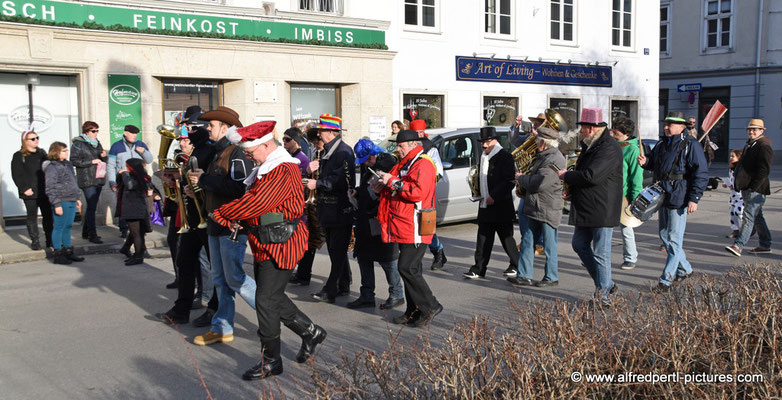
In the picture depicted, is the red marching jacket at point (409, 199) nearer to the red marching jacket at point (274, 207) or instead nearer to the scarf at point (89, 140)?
the red marching jacket at point (274, 207)

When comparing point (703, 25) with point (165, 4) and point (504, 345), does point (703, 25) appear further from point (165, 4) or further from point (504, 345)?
point (504, 345)

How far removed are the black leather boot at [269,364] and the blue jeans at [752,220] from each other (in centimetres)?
720

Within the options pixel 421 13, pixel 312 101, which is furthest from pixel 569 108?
pixel 312 101

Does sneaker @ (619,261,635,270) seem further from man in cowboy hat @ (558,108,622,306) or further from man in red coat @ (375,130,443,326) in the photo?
man in red coat @ (375,130,443,326)

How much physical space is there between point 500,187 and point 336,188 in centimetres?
204

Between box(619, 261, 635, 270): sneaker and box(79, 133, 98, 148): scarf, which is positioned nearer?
box(619, 261, 635, 270): sneaker

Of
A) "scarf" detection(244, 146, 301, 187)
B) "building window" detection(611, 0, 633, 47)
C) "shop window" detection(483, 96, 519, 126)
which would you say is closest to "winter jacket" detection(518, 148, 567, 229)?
"scarf" detection(244, 146, 301, 187)

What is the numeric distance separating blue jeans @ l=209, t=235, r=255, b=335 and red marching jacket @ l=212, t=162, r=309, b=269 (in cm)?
52

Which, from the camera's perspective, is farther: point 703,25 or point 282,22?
point 703,25

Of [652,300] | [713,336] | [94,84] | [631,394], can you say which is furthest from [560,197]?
[94,84]

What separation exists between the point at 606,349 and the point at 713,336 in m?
0.62

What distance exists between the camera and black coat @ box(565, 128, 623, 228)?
250 inches

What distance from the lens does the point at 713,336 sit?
3.75 meters

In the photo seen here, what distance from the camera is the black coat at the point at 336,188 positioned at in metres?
7.03
